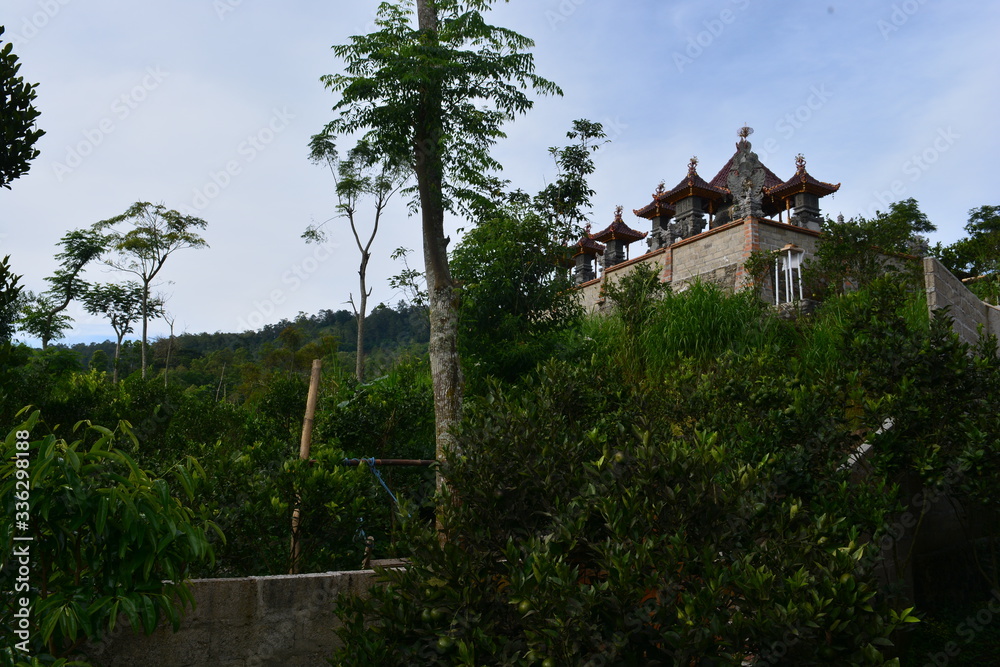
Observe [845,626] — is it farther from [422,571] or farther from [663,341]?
[663,341]

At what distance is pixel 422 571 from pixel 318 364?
398 cm

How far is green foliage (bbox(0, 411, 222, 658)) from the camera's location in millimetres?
2438

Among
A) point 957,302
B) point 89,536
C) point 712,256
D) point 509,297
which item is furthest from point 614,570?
point 712,256

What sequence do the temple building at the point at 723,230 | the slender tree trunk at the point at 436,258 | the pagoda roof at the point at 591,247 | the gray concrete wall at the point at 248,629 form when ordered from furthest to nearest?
the pagoda roof at the point at 591,247 < the temple building at the point at 723,230 < the slender tree trunk at the point at 436,258 < the gray concrete wall at the point at 248,629

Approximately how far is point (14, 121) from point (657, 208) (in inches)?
755

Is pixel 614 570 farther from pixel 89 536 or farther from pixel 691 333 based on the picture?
pixel 691 333

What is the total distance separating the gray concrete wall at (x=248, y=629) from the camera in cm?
376

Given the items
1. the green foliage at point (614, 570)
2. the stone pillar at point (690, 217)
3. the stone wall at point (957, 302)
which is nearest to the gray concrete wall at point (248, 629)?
the green foliage at point (614, 570)

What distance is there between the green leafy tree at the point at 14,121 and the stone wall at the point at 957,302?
8.66 meters

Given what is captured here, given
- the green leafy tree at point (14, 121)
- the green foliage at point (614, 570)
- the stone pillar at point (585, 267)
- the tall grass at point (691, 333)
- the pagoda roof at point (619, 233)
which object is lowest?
the green foliage at point (614, 570)

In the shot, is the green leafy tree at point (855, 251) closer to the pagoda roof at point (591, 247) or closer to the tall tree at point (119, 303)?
the pagoda roof at point (591, 247)

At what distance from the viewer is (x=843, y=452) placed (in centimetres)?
493

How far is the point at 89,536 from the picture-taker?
2805mm

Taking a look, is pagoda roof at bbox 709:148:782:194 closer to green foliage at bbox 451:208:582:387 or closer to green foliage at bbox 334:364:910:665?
green foliage at bbox 451:208:582:387
